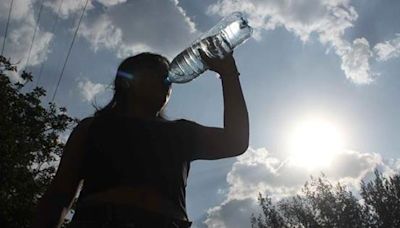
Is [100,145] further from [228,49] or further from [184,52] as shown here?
[184,52]

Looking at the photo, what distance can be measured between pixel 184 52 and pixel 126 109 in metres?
1.17

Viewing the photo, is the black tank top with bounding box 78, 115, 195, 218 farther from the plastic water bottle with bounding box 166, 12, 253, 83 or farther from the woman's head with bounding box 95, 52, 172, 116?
the plastic water bottle with bounding box 166, 12, 253, 83

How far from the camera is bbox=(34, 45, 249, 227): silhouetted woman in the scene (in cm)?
170

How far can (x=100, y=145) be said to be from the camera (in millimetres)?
1951

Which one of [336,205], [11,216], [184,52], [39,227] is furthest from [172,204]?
[336,205]

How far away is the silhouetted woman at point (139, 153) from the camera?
5.57ft

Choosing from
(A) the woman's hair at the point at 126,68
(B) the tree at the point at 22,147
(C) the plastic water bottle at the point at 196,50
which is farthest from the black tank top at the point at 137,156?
(B) the tree at the point at 22,147

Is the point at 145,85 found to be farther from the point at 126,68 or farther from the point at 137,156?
the point at 137,156

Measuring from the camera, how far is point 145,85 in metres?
2.22

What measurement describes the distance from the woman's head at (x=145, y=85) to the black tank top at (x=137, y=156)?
168mm

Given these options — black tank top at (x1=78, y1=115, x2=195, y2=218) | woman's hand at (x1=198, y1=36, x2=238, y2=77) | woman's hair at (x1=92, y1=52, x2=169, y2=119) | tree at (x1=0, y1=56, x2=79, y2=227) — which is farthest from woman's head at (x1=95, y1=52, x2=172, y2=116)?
tree at (x1=0, y1=56, x2=79, y2=227)

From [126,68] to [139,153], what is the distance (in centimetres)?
61

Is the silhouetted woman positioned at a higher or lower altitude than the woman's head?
lower

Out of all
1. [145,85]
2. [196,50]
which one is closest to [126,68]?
[145,85]
